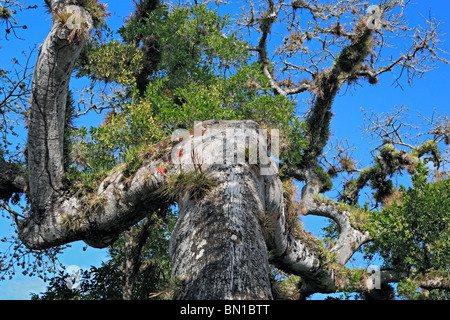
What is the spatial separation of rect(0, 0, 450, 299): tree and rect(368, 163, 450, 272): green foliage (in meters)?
0.04

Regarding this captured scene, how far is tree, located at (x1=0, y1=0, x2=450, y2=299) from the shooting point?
5.64 meters

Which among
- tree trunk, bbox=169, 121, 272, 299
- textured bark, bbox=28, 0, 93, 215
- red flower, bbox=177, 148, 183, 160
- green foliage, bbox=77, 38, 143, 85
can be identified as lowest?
tree trunk, bbox=169, 121, 272, 299

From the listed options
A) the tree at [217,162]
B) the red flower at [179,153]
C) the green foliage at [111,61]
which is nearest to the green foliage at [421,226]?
the tree at [217,162]

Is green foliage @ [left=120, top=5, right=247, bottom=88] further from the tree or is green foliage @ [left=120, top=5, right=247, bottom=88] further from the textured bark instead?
the textured bark

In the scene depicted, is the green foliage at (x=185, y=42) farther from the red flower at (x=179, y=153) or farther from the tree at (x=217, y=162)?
the red flower at (x=179, y=153)

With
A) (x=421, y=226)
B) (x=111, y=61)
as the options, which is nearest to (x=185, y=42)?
(x=111, y=61)

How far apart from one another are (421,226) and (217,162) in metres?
7.07

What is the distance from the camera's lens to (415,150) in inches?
702

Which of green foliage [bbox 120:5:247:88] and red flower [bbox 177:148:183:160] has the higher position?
green foliage [bbox 120:5:247:88]

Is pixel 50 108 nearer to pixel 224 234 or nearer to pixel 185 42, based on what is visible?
pixel 224 234

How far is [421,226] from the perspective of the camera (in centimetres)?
1098

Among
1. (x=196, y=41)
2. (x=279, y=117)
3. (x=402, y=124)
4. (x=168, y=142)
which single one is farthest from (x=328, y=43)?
(x=168, y=142)

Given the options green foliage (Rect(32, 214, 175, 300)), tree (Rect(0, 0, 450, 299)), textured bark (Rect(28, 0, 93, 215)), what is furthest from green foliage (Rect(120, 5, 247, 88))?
textured bark (Rect(28, 0, 93, 215))

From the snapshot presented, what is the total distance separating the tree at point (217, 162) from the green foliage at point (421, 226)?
4 centimetres
